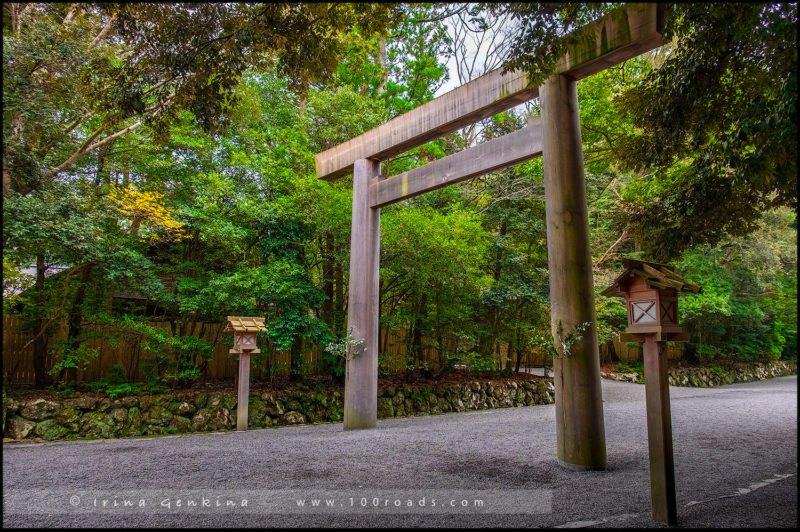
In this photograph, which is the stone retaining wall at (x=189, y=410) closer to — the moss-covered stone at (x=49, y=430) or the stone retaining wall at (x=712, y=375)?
the moss-covered stone at (x=49, y=430)

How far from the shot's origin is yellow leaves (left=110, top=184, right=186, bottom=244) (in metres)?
7.11

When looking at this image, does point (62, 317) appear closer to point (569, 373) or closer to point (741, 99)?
point (569, 373)

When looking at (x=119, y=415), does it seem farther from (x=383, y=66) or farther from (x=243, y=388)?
(x=383, y=66)

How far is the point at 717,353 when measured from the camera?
15.8 metres

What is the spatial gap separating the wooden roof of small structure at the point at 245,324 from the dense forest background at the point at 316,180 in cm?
61

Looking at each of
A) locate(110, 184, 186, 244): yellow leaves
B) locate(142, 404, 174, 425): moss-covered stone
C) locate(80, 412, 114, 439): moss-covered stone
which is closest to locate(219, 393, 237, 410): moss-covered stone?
locate(142, 404, 174, 425): moss-covered stone

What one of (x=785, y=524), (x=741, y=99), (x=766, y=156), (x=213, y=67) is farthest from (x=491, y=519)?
(x=741, y=99)

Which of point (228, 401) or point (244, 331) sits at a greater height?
point (244, 331)

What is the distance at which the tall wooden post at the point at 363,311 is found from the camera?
641cm

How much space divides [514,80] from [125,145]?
23.6ft

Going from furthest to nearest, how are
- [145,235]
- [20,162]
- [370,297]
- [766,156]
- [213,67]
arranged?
[145,235] → [370,297] → [20,162] → [213,67] → [766,156]

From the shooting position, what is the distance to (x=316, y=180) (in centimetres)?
821

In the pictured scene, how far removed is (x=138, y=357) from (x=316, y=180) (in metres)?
5.05

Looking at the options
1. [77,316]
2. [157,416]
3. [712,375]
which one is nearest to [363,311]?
[157,416]
